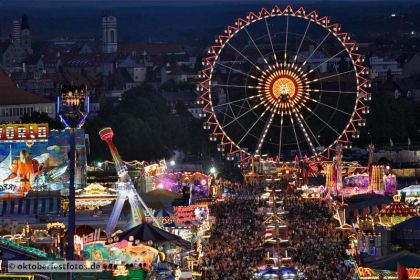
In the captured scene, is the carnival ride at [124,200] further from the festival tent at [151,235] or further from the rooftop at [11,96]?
the rooftop at [11,96]

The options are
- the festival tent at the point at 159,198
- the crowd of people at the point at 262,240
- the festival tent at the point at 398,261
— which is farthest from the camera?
the festival tent at the point at 159,198

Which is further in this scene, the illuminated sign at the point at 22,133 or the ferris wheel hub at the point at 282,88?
the ferris wheel hub at the point at 282,88

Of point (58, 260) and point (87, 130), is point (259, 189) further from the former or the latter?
point (58, 260)

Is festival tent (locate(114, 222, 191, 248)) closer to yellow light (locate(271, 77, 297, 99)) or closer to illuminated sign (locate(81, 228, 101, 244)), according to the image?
illuminated sign (locate(81, 228, 101, 244))

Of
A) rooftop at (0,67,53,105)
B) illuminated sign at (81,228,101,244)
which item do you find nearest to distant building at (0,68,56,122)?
rooftop at (0,67,53,105)

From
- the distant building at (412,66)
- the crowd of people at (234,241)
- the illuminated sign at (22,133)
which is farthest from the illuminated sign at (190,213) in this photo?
the distant building at (412,66)

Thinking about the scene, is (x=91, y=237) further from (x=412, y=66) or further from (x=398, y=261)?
(x=412, y=66)
